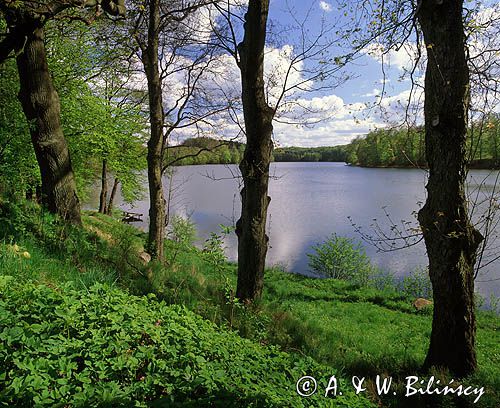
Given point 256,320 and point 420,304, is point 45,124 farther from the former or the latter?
point 420,304

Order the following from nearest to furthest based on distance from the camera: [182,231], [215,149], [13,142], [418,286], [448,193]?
[448,193] → [13,142] → [215,149] → [418,286] → [182,231]

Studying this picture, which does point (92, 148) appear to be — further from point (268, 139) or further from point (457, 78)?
point (457, 78)

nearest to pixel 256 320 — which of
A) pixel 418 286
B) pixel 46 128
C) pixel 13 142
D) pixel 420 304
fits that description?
pixel 46 128

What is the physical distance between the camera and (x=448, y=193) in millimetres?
4297

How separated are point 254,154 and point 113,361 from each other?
12.8ft

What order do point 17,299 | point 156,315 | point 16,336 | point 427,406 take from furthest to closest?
1. point 427,406
2. point 156,315
3. point 17,299
4. point 16,336

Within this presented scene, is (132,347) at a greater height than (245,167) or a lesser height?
lesser

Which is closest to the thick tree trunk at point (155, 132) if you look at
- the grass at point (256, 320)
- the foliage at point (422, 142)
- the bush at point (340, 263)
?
the grass at point (256, 320)

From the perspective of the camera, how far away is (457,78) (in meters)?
4.18

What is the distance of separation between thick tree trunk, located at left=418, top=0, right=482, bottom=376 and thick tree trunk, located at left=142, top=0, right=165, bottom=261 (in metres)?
5.53

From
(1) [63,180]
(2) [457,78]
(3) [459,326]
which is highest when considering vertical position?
(2) [457,78]

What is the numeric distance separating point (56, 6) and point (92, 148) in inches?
353

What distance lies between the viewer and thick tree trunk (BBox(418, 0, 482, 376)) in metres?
4.18

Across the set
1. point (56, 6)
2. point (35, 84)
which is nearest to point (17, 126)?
point (35, 84)
